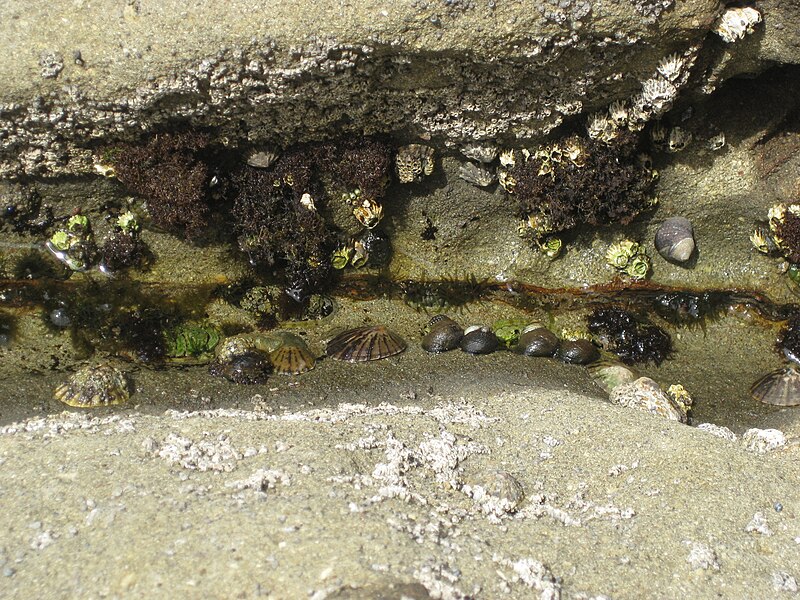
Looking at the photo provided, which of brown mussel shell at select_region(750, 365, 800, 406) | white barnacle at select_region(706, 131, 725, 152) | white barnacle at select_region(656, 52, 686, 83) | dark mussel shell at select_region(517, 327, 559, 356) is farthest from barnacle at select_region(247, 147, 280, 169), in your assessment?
brown mussel shell at select_region(750, 365, 800, 406)

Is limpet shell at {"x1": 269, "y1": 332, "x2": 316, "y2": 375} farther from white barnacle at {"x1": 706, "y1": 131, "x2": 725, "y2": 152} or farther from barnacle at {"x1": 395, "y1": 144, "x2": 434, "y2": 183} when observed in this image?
white barnacle at {"x1": 706, "y1": 131, "x2": 725, "y2": 152}

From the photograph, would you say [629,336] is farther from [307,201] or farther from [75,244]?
[75,244]

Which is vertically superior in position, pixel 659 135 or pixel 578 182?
pixel 659 135

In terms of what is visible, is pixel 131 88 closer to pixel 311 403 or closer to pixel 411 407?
pixel 311 403

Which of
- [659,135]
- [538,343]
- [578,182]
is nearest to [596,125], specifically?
[578,182]

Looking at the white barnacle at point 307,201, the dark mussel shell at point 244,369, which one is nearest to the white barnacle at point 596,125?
the white barnacle at point 307,201

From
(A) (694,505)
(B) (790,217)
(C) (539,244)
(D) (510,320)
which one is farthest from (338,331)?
(B) (790,217)
